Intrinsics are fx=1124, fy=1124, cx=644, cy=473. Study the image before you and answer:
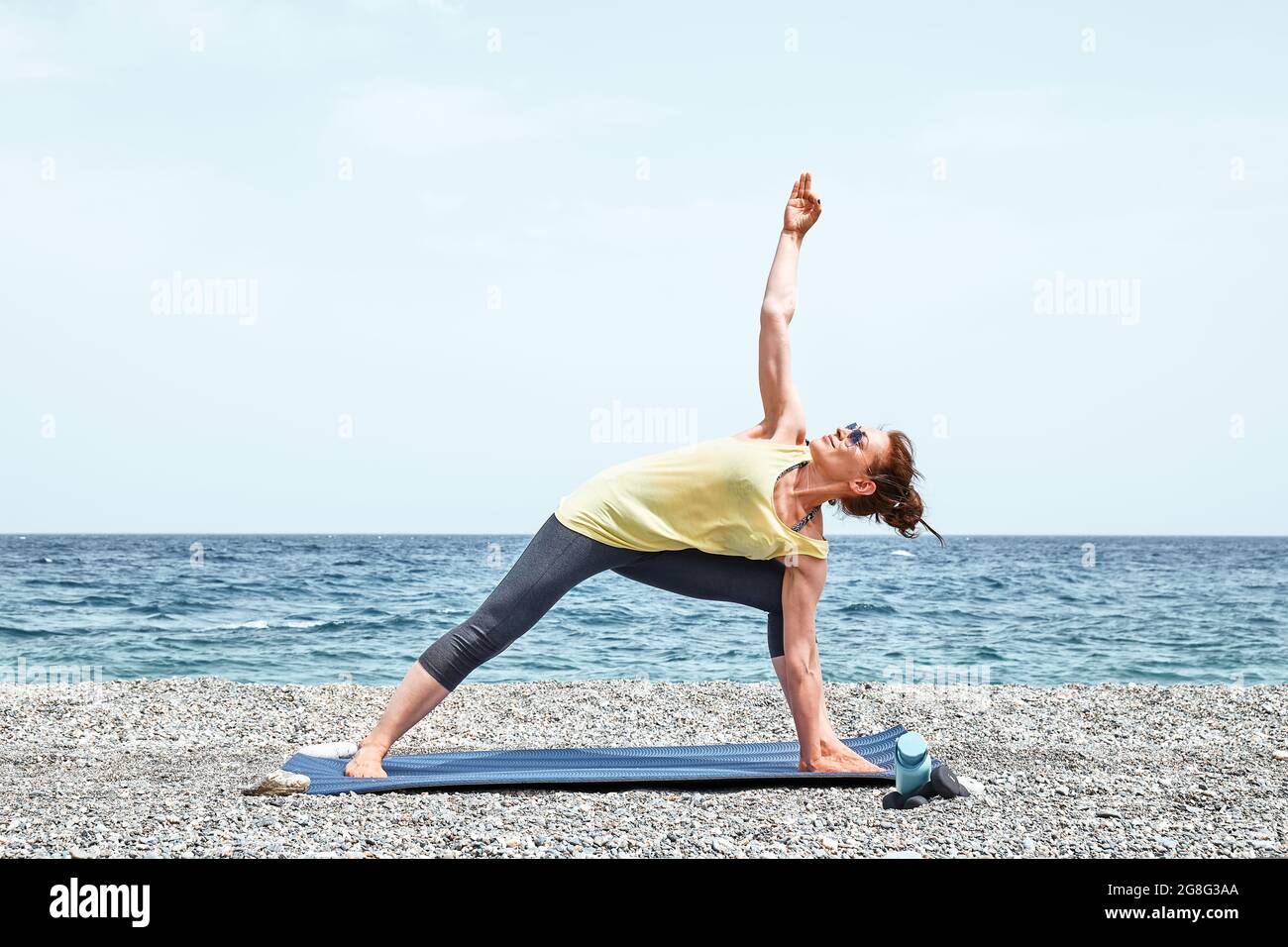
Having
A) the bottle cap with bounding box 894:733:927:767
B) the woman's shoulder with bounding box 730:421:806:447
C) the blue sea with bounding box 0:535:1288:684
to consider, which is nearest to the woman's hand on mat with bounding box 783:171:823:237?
the woman's shoulder with bounding box 730:421:806:447

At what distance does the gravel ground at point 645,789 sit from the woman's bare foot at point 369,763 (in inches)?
10.6

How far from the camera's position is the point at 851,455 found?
4629 mm

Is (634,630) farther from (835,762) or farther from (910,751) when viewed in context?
(910,751)

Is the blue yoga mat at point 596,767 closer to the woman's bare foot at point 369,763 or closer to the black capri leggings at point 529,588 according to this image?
the woman's bare foot at point 369,763

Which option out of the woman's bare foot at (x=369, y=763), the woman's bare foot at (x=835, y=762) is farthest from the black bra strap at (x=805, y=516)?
the woman's bare foot at (x=369, y=763)

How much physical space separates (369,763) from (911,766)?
2.29m

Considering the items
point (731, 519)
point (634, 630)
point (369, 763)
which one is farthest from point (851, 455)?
point (634, 630)

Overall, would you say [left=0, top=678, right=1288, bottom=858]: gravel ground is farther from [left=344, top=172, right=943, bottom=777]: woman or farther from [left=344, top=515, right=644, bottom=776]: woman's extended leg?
[left=344, top=172, right=943, bottom=777]: woman

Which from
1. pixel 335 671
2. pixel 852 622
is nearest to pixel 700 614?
pixel 852 622

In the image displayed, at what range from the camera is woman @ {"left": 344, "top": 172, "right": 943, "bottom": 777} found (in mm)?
4598

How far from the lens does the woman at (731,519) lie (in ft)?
15.1

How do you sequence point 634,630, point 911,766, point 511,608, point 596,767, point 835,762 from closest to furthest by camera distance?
1. point 911,766
2. point 511,608
3. point 835,762
4. point 596,767
5. point 634,630
